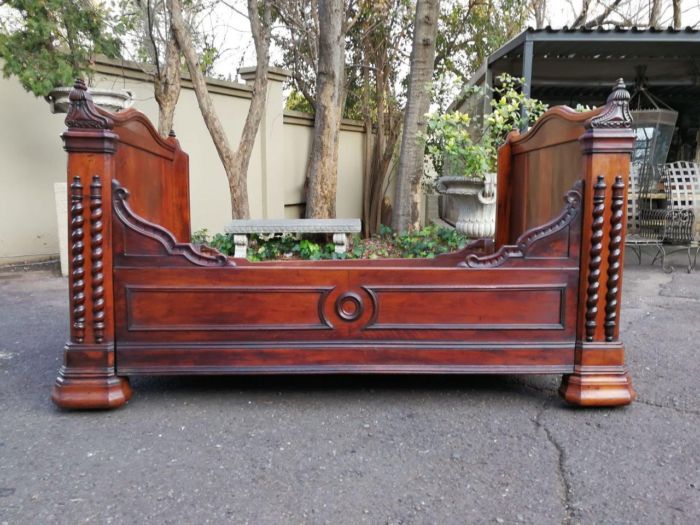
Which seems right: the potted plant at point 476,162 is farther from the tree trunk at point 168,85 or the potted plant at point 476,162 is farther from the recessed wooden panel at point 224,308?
the recessed wooden panel at point 224,308

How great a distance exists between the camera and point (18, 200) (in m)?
5.77

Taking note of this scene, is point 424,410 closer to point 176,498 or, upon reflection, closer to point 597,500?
point 597,500

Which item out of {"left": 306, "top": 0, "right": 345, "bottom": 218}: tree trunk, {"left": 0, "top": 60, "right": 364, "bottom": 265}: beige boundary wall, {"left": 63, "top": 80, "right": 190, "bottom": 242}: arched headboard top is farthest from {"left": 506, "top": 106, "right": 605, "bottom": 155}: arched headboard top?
{"left": 0, "top": 60, "right": 364, "bottom": 265}: beige boundary wall

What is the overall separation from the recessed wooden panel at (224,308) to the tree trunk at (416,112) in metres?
4.56

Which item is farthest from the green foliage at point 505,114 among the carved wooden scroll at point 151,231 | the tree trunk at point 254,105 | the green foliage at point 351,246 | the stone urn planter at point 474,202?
the carved wooden scroll at point 151,231

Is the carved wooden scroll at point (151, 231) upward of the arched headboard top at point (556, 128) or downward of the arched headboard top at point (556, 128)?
downward

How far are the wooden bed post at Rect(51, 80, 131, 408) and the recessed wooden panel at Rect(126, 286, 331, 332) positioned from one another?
0.38 ft

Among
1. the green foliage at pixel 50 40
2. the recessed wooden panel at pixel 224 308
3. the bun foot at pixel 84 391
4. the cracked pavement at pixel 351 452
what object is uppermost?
the green foliage at pixel 50 40

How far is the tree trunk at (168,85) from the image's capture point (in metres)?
5.58

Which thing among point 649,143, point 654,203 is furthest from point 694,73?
point 654,203

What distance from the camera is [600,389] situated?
78.8 inches

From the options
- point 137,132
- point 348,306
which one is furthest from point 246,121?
point 348,306

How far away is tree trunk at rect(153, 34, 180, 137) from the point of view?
558 cm

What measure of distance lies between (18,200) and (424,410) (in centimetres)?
549
